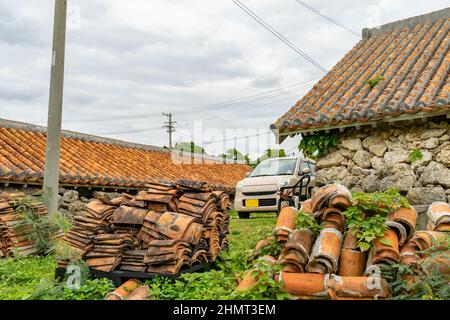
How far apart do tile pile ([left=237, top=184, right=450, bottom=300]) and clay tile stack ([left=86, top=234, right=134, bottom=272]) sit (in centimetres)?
188

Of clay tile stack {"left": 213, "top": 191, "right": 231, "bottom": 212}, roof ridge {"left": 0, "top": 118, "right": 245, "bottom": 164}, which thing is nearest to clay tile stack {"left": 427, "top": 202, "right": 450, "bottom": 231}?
clay tile stack {"left": 213, "top": 191, "right": 231, "bottom": 212}

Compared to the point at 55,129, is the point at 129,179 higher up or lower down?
lower down

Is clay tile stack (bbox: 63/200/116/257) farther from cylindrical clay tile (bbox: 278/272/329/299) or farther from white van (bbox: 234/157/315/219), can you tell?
white van (bbox: 234/157/315/219)

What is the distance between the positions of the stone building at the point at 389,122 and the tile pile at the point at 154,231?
2895 millimetres

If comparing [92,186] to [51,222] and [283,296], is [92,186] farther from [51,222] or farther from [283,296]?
[283,296]

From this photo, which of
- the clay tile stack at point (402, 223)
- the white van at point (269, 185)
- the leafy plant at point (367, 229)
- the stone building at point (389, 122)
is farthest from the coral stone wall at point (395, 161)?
the leafy plant at point (367, 229)

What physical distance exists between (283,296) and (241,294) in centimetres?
38

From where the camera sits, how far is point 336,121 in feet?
24.7

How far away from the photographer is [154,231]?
5430 millimetres

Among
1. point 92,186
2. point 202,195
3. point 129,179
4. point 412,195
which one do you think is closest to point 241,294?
point 202,195

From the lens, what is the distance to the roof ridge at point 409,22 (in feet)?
34.9

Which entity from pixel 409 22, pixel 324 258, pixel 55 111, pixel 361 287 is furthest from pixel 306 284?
pixel 409 22

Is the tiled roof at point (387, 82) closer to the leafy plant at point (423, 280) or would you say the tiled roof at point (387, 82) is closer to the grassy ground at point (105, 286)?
the grassy ground at point (105, 286)
